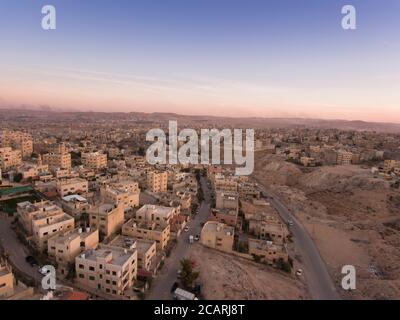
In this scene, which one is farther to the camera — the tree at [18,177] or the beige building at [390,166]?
the beige building at [390,166]

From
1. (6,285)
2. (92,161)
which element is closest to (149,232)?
(6,285)

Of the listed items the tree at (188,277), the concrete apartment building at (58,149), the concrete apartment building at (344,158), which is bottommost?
the tree at (188,277)

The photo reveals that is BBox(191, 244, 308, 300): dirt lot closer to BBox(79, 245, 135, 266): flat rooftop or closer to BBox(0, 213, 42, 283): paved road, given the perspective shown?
BBox(79, 245, 135, 266): flat rooftop

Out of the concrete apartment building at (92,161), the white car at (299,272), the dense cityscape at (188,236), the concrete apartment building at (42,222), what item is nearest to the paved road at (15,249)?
the dense cityscape at (188,236)

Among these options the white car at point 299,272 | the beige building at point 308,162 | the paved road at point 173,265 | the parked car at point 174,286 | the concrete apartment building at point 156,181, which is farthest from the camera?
the beige building at point 308,162

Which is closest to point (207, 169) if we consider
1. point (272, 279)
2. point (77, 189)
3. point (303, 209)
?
point (303, 209)

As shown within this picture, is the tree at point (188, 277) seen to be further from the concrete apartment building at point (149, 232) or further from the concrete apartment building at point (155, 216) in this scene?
the concrete apartment building at point (155, 216)

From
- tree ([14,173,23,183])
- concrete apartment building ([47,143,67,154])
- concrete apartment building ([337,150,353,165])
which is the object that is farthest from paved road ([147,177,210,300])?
concrete apartment building ([337,150,353,165])
